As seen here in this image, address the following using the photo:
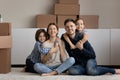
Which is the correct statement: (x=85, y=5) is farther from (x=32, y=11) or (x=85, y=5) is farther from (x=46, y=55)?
(x=46, y=55)

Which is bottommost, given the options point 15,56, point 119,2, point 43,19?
point 15,56

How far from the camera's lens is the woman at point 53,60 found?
255cm

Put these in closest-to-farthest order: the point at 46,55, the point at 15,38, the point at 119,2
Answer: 1. the point at 46,55
2. the point at 15,38
3. the point at 119,2

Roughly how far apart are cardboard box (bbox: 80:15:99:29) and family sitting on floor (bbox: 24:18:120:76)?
0.78m

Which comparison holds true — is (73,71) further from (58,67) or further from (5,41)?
(5,41)

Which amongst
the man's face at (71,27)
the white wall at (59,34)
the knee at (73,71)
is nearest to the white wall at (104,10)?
the white wall at (59,34)

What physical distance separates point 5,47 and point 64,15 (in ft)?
3.64

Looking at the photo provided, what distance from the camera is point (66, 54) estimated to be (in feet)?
8.79

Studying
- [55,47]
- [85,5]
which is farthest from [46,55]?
[85,5]

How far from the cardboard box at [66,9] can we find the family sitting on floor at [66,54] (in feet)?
2.60

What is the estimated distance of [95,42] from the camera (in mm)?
3408

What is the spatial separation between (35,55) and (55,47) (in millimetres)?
253

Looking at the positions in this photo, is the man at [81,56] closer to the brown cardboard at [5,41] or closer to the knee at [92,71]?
the knee at [92,71]

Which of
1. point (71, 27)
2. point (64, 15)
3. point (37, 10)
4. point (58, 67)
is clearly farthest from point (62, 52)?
point (37, 10)
